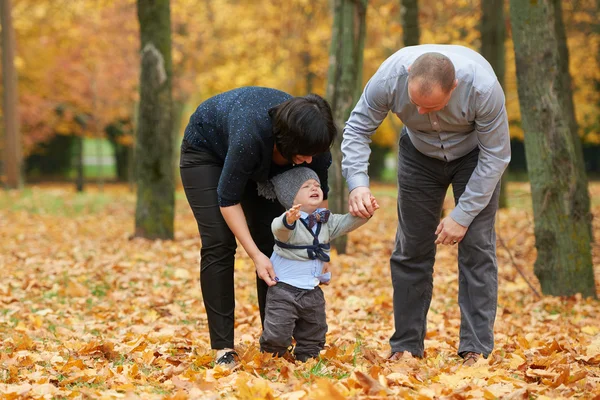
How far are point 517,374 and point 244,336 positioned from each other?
83.0 inches

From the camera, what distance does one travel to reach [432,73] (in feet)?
11.1

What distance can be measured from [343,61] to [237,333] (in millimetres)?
4399

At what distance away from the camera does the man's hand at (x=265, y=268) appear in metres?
3.92

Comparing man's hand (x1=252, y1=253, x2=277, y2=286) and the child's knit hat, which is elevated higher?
the child's knit hat

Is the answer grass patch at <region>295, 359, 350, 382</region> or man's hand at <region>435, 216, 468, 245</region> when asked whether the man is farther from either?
grass patch at <region>295, 359, 350, 382</region>

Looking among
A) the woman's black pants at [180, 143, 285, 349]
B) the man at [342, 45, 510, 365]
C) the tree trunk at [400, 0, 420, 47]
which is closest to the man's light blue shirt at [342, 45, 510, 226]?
the man at [342, 45, 510, 365]

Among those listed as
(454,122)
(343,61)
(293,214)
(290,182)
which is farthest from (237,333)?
(343,61)

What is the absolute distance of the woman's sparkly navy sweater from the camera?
3.68 metres

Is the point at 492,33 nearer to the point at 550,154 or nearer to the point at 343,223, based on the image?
the point at 550,154

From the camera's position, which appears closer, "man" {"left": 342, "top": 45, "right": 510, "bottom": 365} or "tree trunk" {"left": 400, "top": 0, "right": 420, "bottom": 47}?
"man" {"left": 342, "top": 45, "right": 510, "bottom": 365}

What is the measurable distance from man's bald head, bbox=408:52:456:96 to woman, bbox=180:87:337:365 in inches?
20.4

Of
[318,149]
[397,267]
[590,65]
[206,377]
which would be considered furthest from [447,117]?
[590,65]

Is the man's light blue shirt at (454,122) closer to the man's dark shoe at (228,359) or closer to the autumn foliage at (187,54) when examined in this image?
the man's dark shoe at (228,359)

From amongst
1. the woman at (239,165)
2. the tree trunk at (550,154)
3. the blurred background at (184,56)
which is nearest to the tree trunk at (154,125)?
the tree trunk at (550,154)
